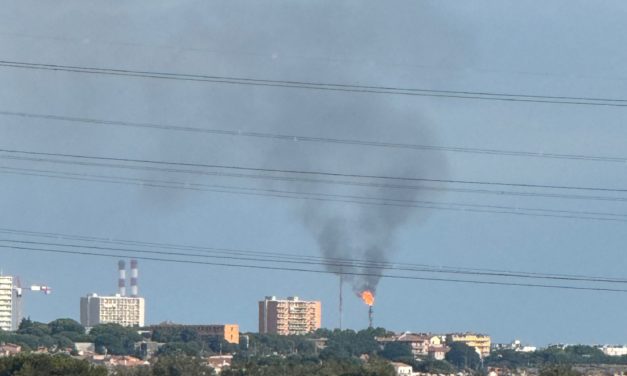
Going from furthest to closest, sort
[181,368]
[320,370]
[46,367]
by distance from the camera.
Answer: [320,370] < [181,368] < [46,367]

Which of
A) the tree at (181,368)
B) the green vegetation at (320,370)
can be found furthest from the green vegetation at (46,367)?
the tree at (181,368)

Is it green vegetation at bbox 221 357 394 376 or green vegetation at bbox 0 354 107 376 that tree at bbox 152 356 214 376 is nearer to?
green vegetation at bbox 221 357 394 376

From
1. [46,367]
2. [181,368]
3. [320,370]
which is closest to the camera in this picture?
[46,367]

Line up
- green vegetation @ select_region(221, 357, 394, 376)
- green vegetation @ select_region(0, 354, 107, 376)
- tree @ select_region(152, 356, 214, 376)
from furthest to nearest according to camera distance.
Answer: tree @ select_region(152, 356, 214, 376)
green vegetation @ select_region(221, 357, 394, 376)
green vegetation @ select_region(0, 354, 107, 376)

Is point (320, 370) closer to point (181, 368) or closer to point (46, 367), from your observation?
point (181, 368)

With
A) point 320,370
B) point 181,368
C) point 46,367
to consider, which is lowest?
point 320,370

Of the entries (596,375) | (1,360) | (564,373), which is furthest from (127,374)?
(596,375)

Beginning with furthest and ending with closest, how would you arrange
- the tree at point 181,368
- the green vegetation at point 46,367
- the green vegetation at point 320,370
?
the tree at point 181,368, the green vegetation at point 320,370, the green vegetation at point 46,367

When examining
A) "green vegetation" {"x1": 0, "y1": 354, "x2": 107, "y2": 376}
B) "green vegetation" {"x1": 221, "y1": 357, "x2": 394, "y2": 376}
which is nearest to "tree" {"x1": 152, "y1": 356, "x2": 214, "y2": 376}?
"green vegetation" {"x1": 221, "y1": 357, "x2": 394, "y2": 376}

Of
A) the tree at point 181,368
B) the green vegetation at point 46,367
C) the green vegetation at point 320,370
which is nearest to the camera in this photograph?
the green vegetation at point 46,367

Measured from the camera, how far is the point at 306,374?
519 ft

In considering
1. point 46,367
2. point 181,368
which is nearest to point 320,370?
point 181,368

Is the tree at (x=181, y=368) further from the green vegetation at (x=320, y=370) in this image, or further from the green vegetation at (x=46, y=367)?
the green vegetation at (x=46, y=367)

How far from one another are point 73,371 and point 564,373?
1445 inches
